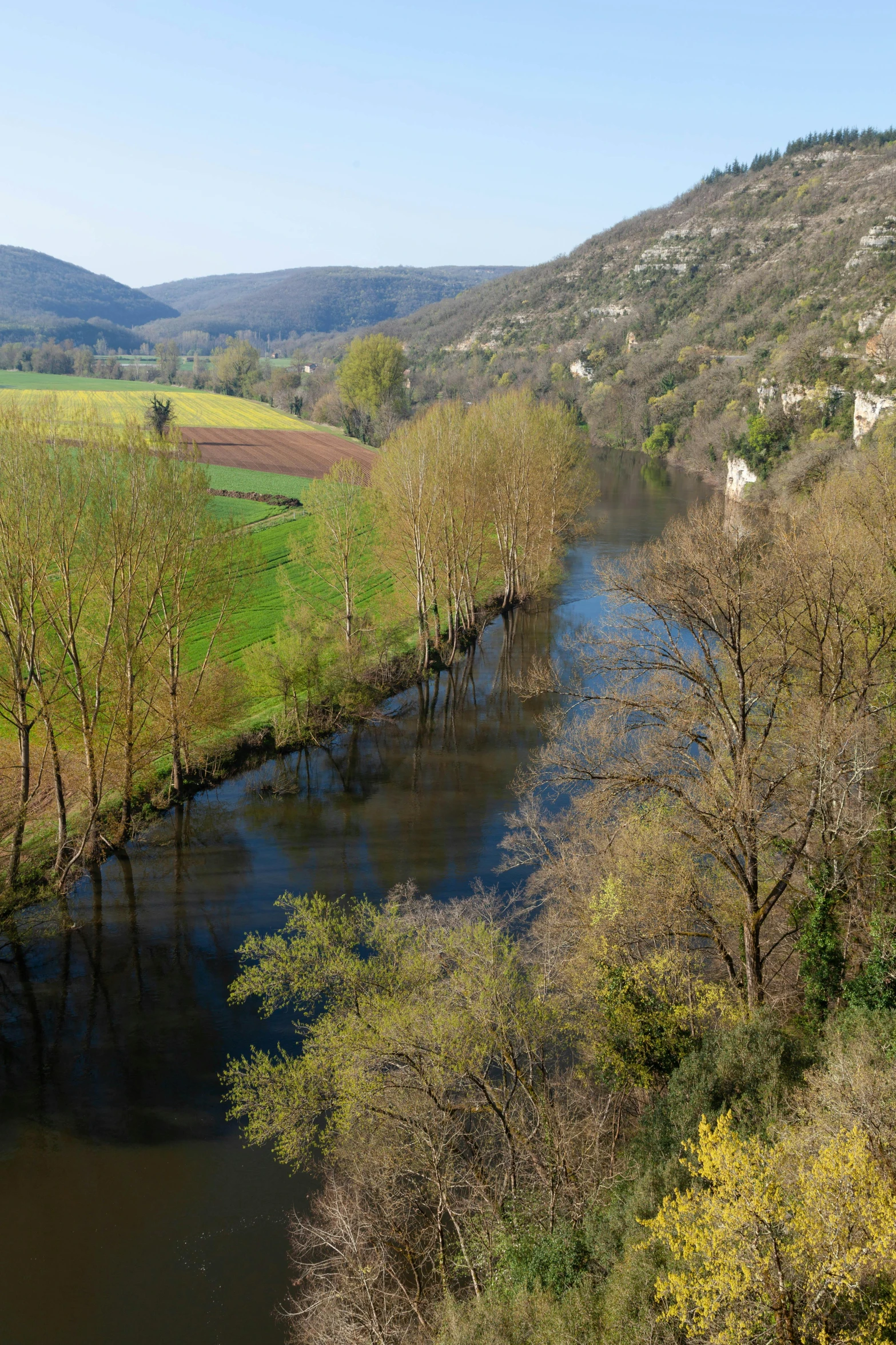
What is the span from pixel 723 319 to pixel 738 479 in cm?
6194

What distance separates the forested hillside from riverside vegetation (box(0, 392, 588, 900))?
132 feet

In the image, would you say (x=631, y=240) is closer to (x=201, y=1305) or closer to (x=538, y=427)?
(x=538, y=427)

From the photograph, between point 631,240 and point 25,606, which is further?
point 631,240

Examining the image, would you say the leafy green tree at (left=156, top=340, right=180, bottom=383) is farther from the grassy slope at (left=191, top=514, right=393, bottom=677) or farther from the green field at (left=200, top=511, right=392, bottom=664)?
the grassy slope at (left=191, top=514, right=393, bottom=677)

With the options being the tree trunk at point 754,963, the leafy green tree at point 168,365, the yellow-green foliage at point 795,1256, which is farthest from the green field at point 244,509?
the leafy green tree at point 168,365

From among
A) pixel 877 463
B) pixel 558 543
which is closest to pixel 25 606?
pixel 877 463

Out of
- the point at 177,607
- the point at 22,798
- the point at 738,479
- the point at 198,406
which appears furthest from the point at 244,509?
the point at 198,406

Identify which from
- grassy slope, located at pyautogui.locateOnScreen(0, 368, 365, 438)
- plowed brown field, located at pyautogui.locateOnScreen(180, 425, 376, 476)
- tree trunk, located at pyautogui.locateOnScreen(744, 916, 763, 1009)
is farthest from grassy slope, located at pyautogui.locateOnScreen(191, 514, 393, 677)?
grassy slope, located at pyautogui.locateOnScreen(0, 368, 365, 438)

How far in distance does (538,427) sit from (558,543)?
319 inches

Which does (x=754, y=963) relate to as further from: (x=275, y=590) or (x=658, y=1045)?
(x=275, y=590)

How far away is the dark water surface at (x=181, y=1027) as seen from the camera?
13.6m

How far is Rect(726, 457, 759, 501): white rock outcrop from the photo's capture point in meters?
71.4

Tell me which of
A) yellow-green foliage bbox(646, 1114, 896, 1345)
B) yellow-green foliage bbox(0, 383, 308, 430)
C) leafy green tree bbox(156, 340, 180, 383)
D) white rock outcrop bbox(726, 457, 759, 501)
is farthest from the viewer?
leafy green tree bbox(156, 340, 180, 383)

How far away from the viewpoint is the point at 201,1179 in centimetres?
1557
